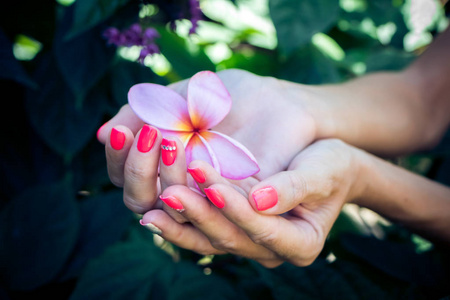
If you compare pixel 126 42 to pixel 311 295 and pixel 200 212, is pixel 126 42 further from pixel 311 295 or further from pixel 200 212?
pixel 311 295

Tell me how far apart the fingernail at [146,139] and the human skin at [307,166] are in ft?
0.04

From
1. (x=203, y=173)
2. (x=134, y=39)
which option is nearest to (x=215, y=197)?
(x=203, y=173)

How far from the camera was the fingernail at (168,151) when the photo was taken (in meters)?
0.46

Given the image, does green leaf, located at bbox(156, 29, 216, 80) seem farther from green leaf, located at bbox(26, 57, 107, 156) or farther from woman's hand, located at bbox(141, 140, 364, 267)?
woman's hand, located at bbox(141, 140, 364, 267)

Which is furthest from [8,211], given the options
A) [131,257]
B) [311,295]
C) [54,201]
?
[311,295]

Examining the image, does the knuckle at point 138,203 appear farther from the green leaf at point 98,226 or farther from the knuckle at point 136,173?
the green leaf at point 98,226

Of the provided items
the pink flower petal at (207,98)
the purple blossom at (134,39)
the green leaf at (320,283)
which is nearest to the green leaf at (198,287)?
the green leaf at (320,283)

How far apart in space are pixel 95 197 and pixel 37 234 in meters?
0.14

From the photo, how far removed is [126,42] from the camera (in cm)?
63

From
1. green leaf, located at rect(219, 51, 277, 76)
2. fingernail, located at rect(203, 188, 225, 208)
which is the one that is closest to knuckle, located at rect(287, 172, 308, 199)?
fingernail, located at rect(203, 188, 225, 208)

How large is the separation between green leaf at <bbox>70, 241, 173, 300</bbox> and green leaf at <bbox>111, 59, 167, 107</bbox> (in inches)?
12.7

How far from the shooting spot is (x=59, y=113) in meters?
0.68

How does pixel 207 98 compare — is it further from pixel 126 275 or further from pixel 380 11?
pixel 380 11

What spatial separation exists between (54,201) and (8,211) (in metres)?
0.08
